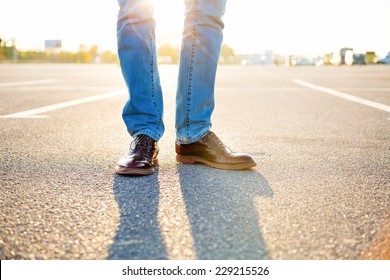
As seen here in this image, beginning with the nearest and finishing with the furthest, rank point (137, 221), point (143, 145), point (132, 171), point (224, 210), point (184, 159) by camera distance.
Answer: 1. point (137, 221)
2. point (224, 210)
3. point (132, 171)
4. point (143, 145)
5. point (184, 159)

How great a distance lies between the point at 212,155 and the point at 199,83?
36 centimetres

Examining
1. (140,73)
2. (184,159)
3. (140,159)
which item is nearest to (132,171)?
(140,159)

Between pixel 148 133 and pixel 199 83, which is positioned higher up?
pixel 199 83

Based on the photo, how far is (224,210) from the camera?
1.40 m

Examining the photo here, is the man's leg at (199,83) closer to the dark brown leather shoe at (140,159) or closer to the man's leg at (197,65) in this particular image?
the man's leg at (197,65)

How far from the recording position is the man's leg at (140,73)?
79.0 inches

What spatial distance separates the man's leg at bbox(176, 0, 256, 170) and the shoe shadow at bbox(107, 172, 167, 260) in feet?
1.16

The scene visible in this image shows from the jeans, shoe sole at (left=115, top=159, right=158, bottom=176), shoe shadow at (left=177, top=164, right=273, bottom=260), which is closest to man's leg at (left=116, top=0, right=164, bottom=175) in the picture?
the jeans

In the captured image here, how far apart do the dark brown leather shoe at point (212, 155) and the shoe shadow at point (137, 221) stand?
0.34 meters

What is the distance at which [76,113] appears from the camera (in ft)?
13.1

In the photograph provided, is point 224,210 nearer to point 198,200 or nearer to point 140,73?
point 198,200

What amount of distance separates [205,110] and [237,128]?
3.89ft
